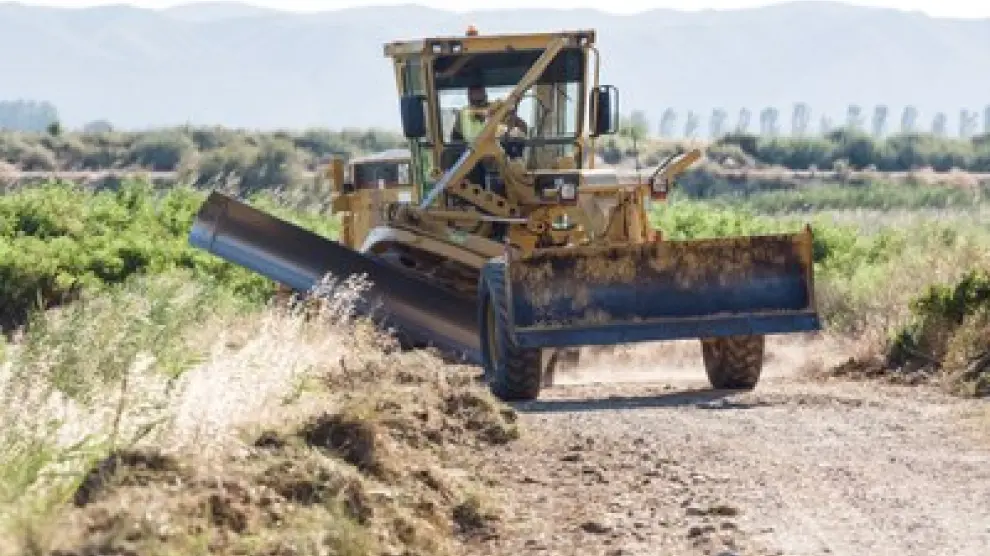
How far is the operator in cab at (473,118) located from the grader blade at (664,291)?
3.35 metres

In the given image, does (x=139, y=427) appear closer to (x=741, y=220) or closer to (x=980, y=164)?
(x=741, y=220)

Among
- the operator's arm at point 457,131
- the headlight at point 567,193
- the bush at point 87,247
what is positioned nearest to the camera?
the headlight at point 567,193

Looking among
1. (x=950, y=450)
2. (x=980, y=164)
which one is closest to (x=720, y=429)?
(x=950, y=450)

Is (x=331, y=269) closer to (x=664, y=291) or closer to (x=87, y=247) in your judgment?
(x=664, y=291)

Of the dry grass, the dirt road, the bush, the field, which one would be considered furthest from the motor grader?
the dry grass

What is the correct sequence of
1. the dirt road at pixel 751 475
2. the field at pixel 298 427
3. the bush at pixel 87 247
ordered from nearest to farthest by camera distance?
the field at pixel 298 427, the dirt road at pixel 751 475, the bush at pixel 87 247

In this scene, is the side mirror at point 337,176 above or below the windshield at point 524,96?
below

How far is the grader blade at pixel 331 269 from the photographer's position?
2261 centimetres

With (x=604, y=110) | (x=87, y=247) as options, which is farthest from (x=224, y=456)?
(x=87, y=247)

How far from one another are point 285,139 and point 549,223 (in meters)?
66.5

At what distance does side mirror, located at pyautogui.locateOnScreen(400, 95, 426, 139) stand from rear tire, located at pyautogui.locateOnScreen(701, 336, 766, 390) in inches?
138

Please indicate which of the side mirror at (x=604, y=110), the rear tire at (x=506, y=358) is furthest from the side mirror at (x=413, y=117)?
the rear tire at (x=506, y=358)

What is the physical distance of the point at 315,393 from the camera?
16.2 meters

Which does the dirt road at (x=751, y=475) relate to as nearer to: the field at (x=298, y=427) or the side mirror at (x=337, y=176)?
the field at (x=298, y=427)
